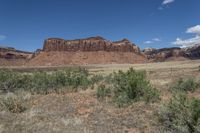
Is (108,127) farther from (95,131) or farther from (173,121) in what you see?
(173,121)

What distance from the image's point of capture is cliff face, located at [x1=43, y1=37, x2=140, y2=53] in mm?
179750

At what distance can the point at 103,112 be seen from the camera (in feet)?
39.9

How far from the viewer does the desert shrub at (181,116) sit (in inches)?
335

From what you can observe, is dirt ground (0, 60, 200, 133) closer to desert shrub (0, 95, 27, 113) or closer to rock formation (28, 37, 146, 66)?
desert shrub (0, 95, 27, 113)

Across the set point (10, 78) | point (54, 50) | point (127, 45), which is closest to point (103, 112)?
point (10, 78)

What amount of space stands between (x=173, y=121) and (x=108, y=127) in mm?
2103

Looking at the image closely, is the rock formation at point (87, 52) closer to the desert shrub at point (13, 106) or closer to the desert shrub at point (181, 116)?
the desert shrub at point (13, 106)

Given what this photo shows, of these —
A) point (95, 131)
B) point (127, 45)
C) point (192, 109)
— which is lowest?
point (95, 131)

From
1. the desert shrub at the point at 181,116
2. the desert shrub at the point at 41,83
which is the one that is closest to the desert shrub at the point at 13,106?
the desert shrub at the point at 181,116

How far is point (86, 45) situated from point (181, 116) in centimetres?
17375

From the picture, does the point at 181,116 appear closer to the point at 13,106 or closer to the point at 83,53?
the point at 13,106

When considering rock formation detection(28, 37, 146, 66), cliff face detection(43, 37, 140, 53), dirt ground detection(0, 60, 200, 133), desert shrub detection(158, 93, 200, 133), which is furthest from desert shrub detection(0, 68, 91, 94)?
cliff face detection(43, 37, 140, 53)

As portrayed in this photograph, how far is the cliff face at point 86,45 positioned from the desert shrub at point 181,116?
550 ft

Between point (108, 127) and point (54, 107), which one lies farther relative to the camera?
point (54, 107)
